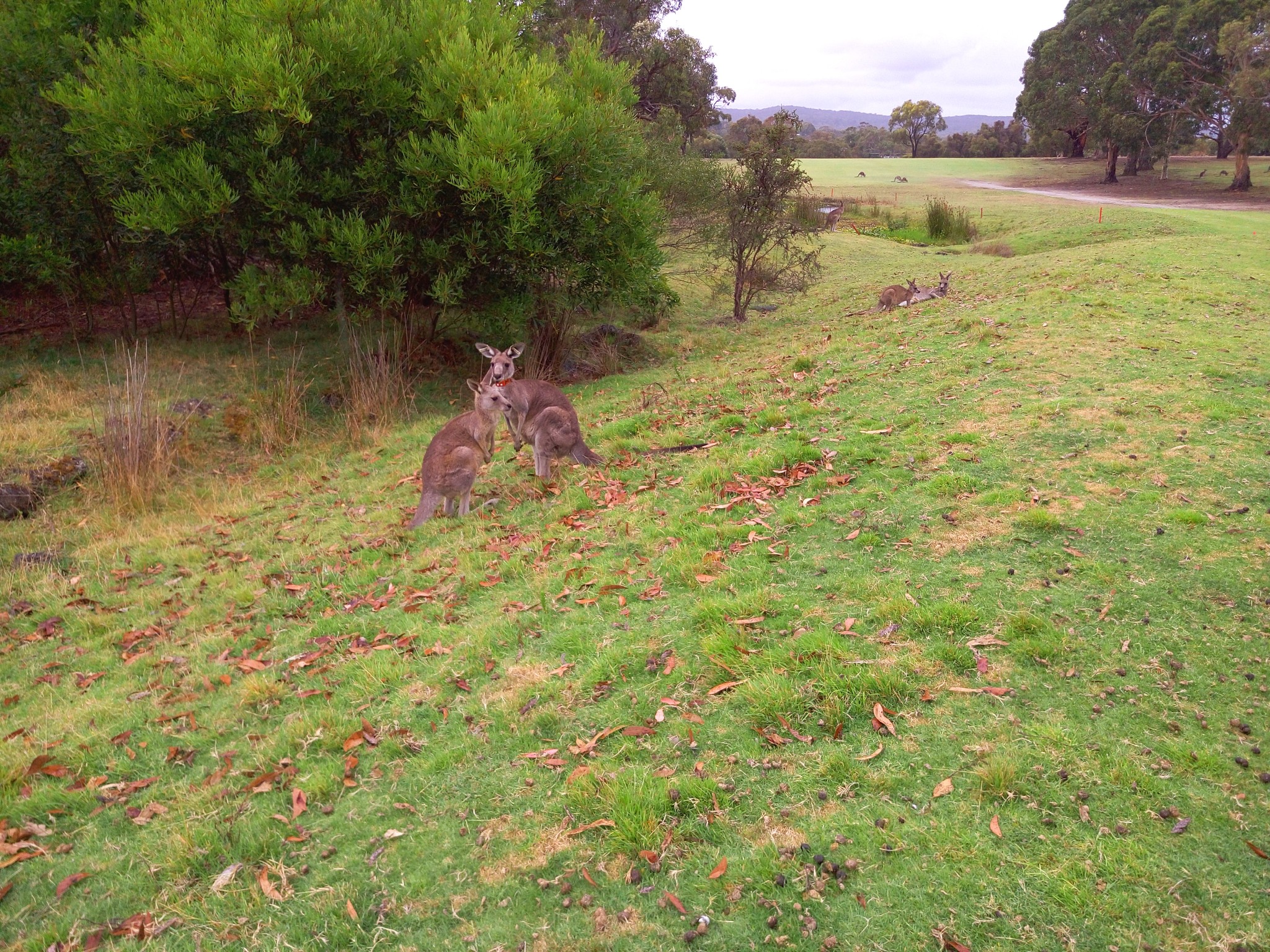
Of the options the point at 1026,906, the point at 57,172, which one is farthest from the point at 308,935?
the point at 57,172

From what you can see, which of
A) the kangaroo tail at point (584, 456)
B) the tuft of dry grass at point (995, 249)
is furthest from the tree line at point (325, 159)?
the tuft of dry grass at point (995, 249)

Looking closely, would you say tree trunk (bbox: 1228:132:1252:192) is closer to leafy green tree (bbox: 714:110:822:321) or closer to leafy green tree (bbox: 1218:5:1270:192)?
leafy green tree (bbox: 1218:5:1270:192)

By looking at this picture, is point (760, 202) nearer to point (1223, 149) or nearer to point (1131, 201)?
point (1131, 201)

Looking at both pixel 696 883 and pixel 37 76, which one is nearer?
pixel 696 883

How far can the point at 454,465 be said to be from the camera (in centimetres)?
860

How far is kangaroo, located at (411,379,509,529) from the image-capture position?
862cm

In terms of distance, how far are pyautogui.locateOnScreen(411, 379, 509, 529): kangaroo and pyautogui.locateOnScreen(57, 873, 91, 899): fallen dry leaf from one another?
15.4 feet

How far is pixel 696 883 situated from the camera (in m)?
3.63

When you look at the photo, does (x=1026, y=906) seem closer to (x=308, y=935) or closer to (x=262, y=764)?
(x=308, y=935)

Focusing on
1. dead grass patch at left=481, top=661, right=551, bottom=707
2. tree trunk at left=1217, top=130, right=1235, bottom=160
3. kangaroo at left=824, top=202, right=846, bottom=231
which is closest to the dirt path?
kangaroo at left=824, top=202, right=846, bottom=231

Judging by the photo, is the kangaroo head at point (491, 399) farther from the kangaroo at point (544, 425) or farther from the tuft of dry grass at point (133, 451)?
the tuft of dry grass at point (133, 451)

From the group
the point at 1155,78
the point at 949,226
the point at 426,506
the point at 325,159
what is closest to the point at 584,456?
the point at 426,506

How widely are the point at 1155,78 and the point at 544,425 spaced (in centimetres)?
4789

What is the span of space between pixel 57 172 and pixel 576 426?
12280 millimetres
